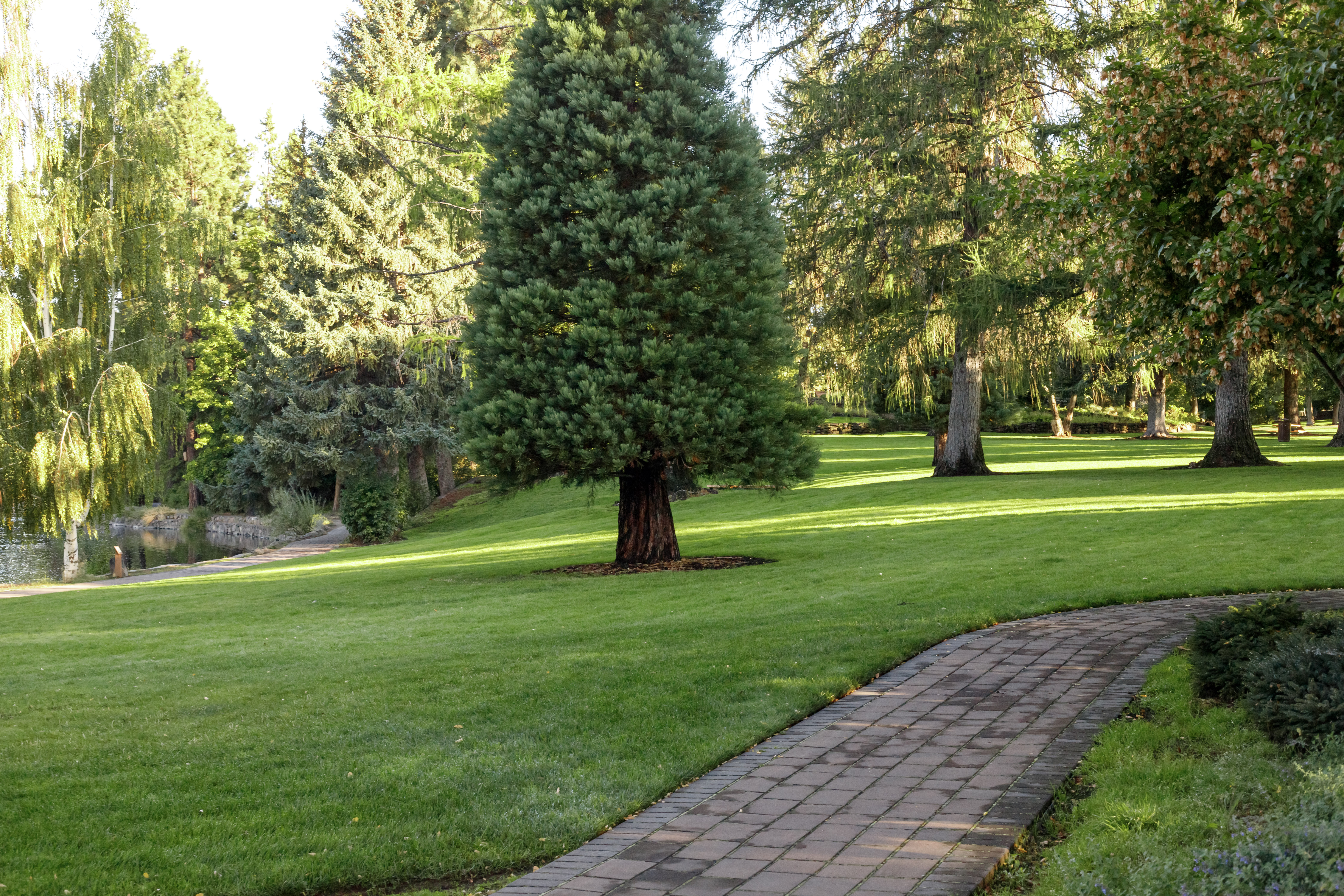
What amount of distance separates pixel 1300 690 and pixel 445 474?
3622cm

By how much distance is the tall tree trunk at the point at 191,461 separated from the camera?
153 ft

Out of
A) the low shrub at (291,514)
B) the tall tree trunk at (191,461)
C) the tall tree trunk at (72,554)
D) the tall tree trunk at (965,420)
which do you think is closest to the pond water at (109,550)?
the tall tree trunk at (72,554)

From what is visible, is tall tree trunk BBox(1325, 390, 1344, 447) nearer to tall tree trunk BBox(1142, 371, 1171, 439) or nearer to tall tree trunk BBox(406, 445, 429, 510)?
tall tree trunk BBox(1142, 371, 1171, 439)

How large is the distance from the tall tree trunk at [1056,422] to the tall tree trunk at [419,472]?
1128 inches

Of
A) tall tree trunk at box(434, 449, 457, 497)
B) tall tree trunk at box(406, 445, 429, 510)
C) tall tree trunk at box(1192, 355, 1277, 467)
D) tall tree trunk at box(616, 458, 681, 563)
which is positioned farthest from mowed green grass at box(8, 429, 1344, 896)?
tall tree trunk at box(434, 449, 457, 497)

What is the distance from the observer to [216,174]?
50188 millimetres

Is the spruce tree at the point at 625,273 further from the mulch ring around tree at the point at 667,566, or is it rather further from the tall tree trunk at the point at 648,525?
the mulch ring around tree at the point at 667,566

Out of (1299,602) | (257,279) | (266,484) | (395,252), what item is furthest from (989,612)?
(257,279)

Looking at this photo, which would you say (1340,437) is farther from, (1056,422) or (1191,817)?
(1191,817)

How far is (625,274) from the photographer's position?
1476 centimetres

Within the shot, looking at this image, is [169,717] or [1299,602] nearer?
[169,717]

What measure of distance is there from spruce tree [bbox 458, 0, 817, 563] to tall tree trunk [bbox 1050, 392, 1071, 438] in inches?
1467

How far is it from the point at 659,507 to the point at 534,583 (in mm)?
2535

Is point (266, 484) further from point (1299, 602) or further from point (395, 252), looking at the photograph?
point (1299, 602)
